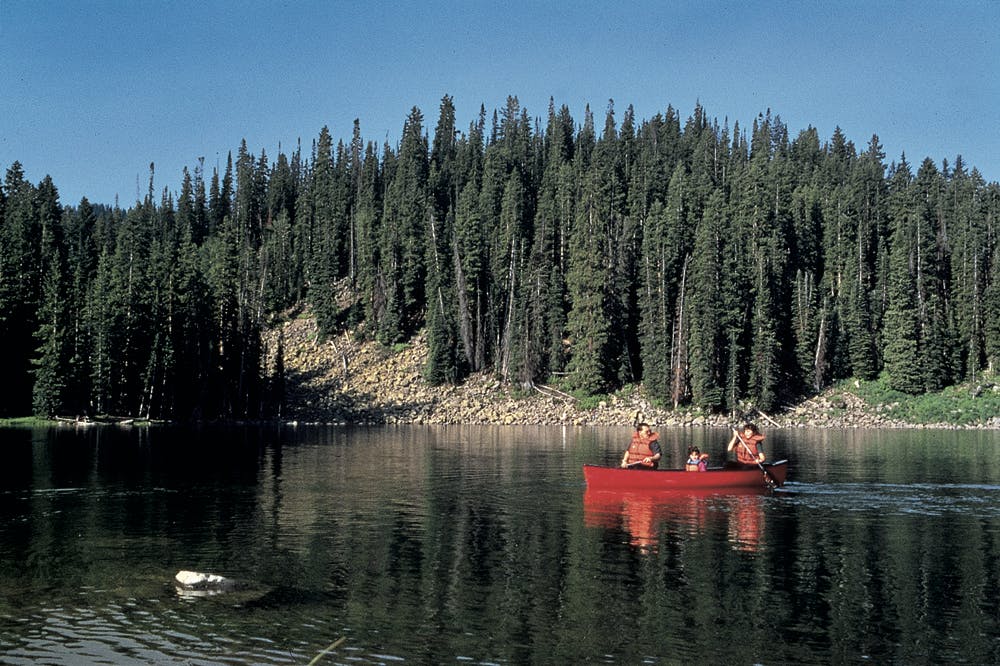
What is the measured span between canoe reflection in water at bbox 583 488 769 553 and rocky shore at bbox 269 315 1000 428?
179ft

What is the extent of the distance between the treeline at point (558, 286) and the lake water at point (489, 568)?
47580mm

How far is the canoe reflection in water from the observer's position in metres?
27.0

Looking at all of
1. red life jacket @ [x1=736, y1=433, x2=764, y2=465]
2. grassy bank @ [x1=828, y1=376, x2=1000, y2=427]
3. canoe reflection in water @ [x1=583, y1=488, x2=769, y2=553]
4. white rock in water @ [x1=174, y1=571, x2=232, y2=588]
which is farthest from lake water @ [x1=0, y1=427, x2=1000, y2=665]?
grassy bank @ [x1=828, y1=376, x2=1000, y2=427]

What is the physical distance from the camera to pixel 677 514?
31.4m

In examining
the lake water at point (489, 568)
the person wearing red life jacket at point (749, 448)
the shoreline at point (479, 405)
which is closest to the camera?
the lake water at point (489, 568)

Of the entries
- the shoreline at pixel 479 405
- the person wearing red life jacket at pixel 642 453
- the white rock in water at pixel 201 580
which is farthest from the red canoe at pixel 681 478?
the shoreline at pixel 479 405

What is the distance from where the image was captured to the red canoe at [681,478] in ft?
118

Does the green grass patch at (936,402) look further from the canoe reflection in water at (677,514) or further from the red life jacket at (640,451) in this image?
the red life jacket at (640,451)

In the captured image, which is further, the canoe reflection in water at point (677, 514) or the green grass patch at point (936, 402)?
the green grass patch at point (936, 402)

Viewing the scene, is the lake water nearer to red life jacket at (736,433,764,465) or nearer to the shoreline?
red life jacket at (736,433,764,465)

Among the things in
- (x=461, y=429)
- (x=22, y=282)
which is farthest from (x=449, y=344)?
(x=22, y=282)

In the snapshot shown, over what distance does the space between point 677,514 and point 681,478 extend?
16.1 feet

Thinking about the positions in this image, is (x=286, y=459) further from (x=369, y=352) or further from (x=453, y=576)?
(x=369, y=352)

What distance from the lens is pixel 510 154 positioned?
144625 millimetres
